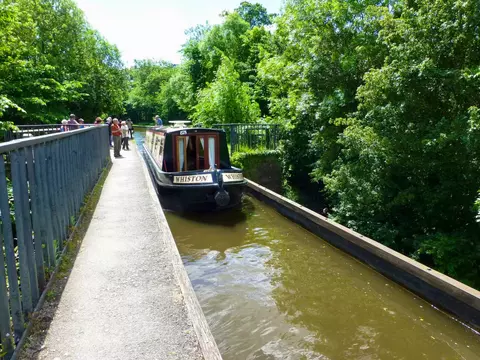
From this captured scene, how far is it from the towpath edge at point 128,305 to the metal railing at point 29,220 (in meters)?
0.31

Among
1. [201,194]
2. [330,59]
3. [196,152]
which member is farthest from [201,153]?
[330,59]

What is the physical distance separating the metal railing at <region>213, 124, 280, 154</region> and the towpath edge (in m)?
10.3

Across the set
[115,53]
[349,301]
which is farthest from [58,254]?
[115,53]

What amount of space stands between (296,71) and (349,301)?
7.62m

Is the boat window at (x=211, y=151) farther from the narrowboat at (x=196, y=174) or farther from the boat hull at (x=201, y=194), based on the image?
the boat hull at (x=201, y=194)

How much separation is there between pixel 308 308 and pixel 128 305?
3079 millimetres

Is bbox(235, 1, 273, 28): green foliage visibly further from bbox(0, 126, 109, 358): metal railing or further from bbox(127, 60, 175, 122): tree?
bbox(0, 126, 109, 358): metal railing

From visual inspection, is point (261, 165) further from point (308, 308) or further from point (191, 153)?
point (308, 308)

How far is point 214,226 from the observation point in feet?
34.1

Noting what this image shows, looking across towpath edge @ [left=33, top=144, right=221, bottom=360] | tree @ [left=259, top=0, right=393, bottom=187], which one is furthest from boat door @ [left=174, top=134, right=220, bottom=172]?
towpath edge @ [left=33, top=144, right=221, bottom=360]

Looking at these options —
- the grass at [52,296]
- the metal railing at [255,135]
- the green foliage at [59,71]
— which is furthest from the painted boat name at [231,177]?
the green foliage at [59,71]

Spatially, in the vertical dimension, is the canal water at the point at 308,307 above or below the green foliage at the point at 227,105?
below

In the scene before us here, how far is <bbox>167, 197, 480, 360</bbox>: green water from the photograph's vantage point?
4.87 m

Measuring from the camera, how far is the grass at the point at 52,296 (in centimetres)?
294
